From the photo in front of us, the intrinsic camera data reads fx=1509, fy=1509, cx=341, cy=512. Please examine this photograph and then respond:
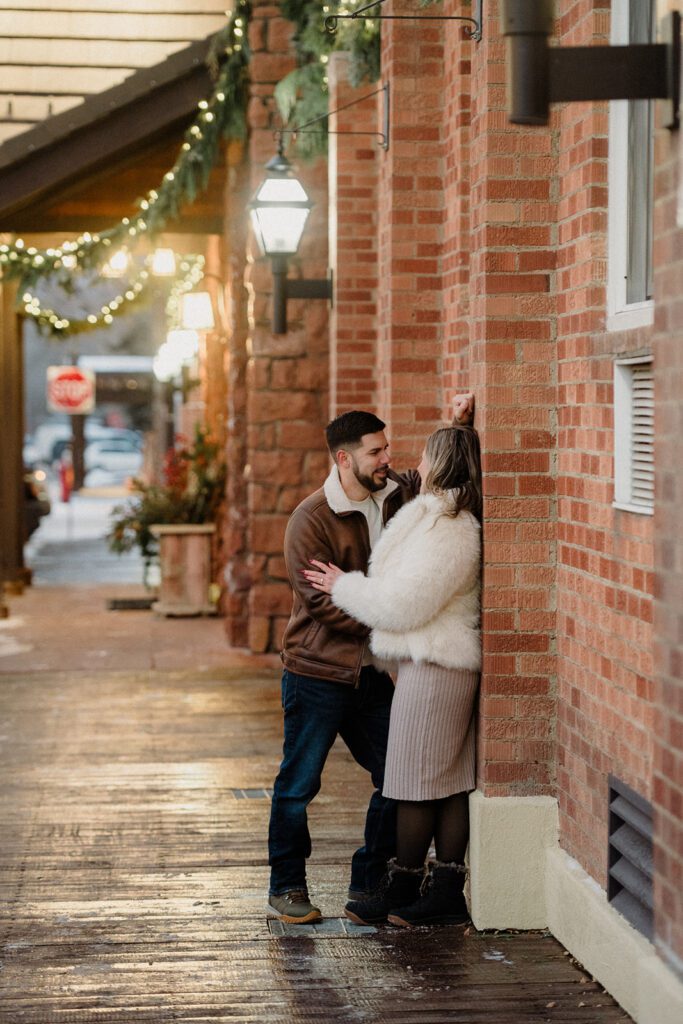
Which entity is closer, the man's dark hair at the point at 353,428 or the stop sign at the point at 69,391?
the man's dark hair at the point at 353,428

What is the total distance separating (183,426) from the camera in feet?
74.2

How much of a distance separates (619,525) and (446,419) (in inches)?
96.8

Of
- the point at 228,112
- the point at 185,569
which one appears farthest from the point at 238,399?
the point at 185,569

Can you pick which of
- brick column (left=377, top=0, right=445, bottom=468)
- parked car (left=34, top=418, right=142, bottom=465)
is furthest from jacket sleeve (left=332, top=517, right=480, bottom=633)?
parked car (left=34, top=418, right=142, bottom=465)

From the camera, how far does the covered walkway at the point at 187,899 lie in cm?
442

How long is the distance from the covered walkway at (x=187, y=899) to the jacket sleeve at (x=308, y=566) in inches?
41.2

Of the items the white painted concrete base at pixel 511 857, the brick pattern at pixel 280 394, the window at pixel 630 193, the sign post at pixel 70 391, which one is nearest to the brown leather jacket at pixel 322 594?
the white painted concrete base at pixel 511 857

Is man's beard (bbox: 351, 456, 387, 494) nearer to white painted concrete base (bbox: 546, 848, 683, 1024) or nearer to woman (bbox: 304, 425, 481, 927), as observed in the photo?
woman (bbox: 304, 425, 481, 927)

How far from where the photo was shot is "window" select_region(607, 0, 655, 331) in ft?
14.1

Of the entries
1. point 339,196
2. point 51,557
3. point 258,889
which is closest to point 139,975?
point 258,889

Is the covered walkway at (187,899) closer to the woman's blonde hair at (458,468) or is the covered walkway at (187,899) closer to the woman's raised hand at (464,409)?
the woman's blonde hair at (458,468)

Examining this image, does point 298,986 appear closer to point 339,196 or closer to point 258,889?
point 258,889

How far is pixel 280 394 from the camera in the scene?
423 inches

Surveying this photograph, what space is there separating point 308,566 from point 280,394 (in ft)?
18.9
